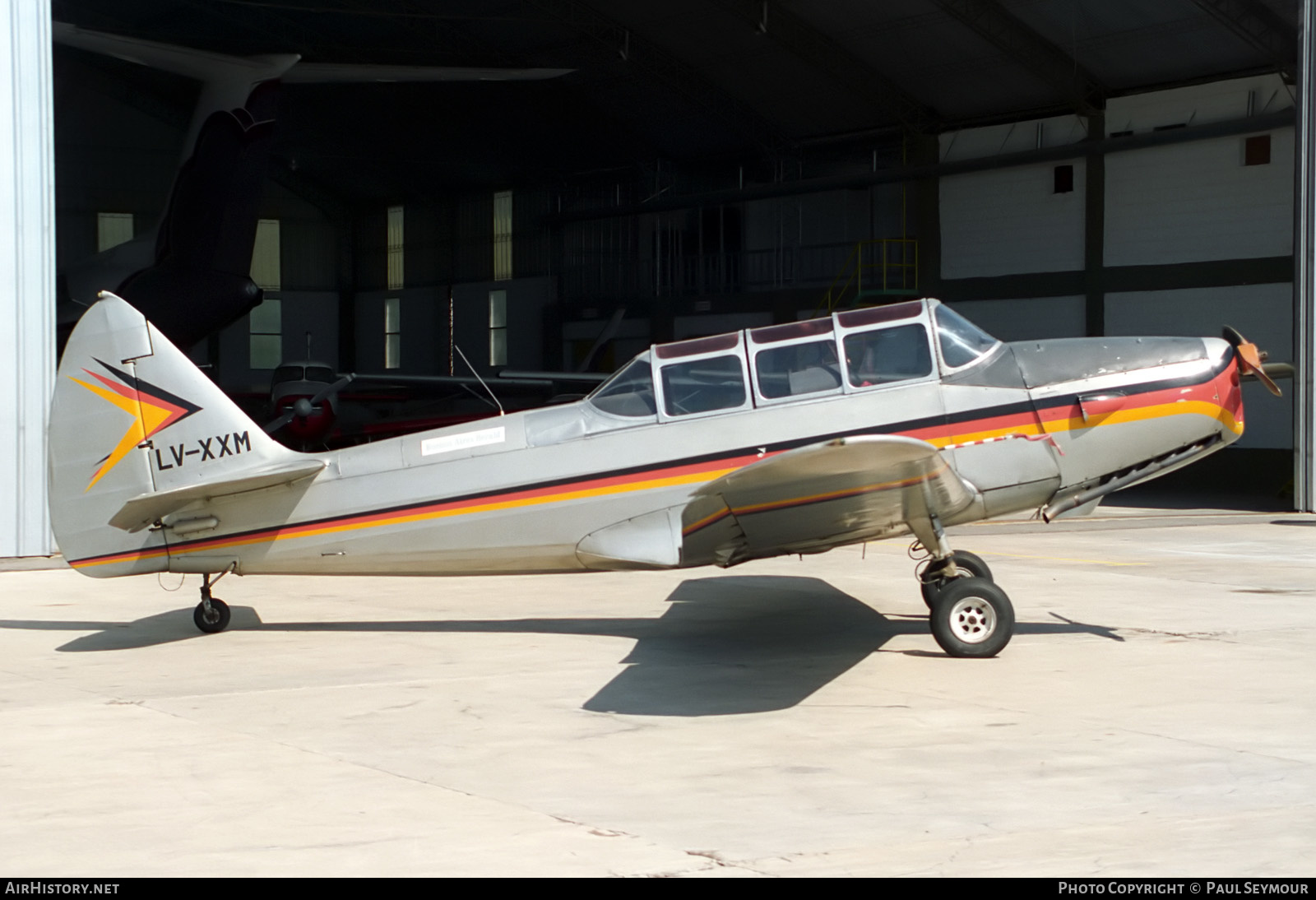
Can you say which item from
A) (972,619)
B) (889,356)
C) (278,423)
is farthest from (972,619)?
(278,423)

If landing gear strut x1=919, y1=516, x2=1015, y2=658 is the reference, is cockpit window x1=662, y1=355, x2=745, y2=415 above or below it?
above

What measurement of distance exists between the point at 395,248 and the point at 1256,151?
105ft

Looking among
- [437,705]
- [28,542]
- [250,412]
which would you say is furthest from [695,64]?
[437,705]

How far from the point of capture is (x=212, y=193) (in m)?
26.3

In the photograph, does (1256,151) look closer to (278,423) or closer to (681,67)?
(681,67)

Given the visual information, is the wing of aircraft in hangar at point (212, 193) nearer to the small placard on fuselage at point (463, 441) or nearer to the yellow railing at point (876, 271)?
the yellow railing at point (876, 271)

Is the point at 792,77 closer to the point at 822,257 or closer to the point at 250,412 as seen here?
the point at 822,257

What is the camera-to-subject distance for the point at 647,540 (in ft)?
29.7

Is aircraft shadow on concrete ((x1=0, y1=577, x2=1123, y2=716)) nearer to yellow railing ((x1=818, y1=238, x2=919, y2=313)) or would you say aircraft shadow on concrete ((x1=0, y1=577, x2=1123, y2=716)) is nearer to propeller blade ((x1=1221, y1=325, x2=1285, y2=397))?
propeller blade ((x1=1221, y1=325, x2=1285, y2=397))

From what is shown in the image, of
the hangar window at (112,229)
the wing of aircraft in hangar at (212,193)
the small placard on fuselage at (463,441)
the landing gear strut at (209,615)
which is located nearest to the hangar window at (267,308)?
the hangar window at (112,229)

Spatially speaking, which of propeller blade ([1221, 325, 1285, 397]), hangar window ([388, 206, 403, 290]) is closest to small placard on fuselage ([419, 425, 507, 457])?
propeller blade ([1221, 325, 1285, 397])

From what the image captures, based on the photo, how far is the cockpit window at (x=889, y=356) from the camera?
29.6ft

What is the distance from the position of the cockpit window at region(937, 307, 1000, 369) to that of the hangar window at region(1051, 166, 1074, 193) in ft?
78.9

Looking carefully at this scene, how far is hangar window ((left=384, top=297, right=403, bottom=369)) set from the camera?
163 ft
